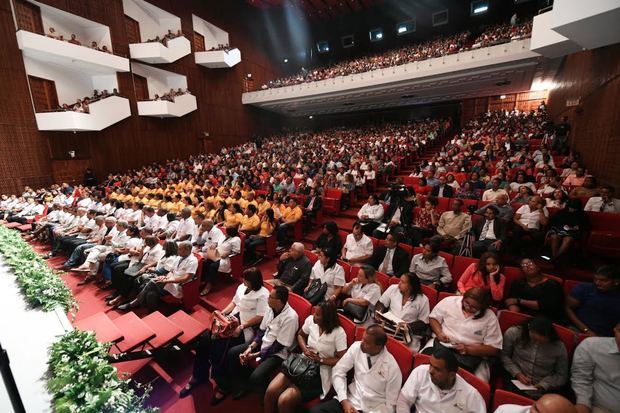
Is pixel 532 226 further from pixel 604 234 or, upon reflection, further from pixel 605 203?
pixel 605 203

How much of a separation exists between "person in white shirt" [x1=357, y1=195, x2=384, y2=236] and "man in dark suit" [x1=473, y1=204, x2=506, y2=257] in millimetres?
1457

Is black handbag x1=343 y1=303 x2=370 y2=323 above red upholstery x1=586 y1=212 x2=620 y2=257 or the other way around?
the other way around

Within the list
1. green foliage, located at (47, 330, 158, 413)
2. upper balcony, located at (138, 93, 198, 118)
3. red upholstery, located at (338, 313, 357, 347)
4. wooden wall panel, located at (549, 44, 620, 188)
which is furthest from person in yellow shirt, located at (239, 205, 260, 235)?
upper balcony, located at (138, 93, 198, 118)

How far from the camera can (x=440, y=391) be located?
1.75 meters

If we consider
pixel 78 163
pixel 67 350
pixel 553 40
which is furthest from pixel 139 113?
pixel 553 40

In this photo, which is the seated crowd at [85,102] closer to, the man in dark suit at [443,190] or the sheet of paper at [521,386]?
the man in dark suit at [443,190]

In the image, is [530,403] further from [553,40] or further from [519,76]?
[519,76]

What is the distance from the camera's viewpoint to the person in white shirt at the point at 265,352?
7.90 feet

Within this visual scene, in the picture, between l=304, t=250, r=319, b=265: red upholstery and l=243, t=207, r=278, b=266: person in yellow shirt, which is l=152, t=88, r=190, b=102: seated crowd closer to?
l=243, t=207, r=278, b=266: person in yellow shirt

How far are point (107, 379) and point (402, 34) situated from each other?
21287 millimetres

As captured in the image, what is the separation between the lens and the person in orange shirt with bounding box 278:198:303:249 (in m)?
5.20

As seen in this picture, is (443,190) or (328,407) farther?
(443,190)

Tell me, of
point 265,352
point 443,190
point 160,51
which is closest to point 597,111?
point 443,190

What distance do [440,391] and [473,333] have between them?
0.65 m
